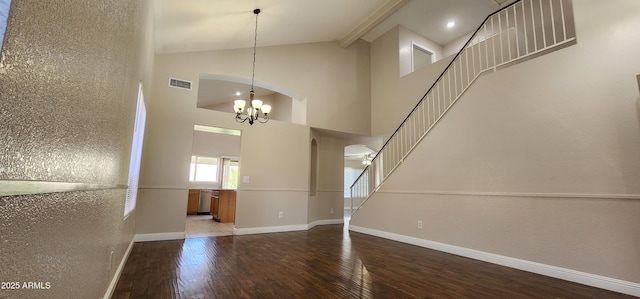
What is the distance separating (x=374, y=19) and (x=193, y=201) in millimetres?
8106

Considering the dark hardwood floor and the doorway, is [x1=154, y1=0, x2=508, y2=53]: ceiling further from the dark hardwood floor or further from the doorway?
the doorway

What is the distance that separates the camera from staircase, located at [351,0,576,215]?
4.62 meters

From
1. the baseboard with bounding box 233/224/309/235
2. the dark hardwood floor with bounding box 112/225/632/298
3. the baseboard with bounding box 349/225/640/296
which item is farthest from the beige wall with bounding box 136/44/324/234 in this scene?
the baseboard with bounding box 349/225/640/296

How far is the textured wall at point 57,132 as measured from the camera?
1.87ft

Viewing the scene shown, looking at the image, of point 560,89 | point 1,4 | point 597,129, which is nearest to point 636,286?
point 597,129

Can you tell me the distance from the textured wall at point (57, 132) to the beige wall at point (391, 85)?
19.8 feet

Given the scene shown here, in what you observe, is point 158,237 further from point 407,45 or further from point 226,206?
point 407,45

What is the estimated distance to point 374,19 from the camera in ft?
19.8

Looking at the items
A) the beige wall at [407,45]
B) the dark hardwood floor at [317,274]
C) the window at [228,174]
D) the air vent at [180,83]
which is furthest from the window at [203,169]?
the beige wall at [407,45]

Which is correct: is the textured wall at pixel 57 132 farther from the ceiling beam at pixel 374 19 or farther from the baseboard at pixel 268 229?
the ceiling beam at pixel 374 19

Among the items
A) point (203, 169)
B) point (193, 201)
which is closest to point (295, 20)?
point (203, 169)

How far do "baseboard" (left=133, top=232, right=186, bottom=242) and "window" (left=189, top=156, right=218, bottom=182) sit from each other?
4801 millimetres

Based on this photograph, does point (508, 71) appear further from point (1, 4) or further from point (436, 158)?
point (1, 4)

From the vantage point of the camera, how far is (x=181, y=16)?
3.95 m
